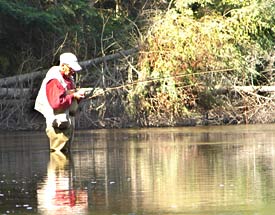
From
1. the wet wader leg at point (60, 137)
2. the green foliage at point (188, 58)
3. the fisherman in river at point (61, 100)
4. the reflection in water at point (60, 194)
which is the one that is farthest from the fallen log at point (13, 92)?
the reflection in water at point (60, 194)

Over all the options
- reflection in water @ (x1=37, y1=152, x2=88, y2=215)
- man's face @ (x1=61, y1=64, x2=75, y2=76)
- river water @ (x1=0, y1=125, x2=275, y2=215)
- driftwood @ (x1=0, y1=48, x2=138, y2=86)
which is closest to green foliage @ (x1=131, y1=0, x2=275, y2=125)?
driftwood @ (x1=0, y1=48, x2=138, y2=86)

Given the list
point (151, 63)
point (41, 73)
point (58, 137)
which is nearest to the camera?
point (58, 137)

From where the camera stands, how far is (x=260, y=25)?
26047mm

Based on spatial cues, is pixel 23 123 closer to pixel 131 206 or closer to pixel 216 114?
pixel 216 114

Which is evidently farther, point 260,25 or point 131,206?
point 260,25

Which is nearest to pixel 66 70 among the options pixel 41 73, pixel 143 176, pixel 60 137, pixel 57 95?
pixel 57 95

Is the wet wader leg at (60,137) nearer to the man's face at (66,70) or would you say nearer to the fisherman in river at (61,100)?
the fisherman in river at (61,100)

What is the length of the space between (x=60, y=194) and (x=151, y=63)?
1409cm

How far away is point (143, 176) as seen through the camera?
11.6m

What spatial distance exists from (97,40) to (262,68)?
4.67 m

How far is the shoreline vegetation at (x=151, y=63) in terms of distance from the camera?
77.4 ft

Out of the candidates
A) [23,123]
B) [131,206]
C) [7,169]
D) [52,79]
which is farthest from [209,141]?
[131,206]

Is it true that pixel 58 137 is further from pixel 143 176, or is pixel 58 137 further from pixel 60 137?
pixel 143 176

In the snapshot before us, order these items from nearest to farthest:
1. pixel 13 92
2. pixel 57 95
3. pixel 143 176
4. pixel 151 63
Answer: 1. pixel 143 176
2. pixel 57 95
3. pixel 13 92
4. pixel 151 63
